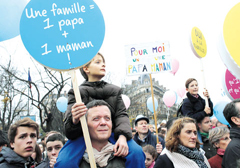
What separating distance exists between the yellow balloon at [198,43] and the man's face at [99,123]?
10.7 ft

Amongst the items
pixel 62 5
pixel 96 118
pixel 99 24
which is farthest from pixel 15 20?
pixel 96 118

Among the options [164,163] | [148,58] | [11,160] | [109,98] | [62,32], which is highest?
[148,58]

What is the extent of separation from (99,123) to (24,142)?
123cm

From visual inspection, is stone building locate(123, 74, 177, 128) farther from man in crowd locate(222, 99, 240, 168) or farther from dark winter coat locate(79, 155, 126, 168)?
dark winter coat locate(79, 155, 126, 168)

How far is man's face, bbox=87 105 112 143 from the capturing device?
2186mm

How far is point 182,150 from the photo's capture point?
119 inches

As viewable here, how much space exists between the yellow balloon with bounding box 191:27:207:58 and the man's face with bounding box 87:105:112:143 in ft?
10.7

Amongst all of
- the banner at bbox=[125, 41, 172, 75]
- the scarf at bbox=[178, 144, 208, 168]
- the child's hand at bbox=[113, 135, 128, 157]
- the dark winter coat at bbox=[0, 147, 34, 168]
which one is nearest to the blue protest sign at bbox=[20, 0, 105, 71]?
the child's hand at bbox=[113, 135, 128, 157]

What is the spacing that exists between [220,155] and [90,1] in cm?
279

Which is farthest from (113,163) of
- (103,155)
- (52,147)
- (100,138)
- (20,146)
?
(52,147)

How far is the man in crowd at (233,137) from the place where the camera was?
272cm

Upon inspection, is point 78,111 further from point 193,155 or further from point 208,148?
point 208,148

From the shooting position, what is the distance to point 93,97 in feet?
8.36

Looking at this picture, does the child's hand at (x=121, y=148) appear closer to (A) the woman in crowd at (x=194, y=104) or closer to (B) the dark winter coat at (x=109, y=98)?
(B) the dark winter coat at (x=109, y=98)
